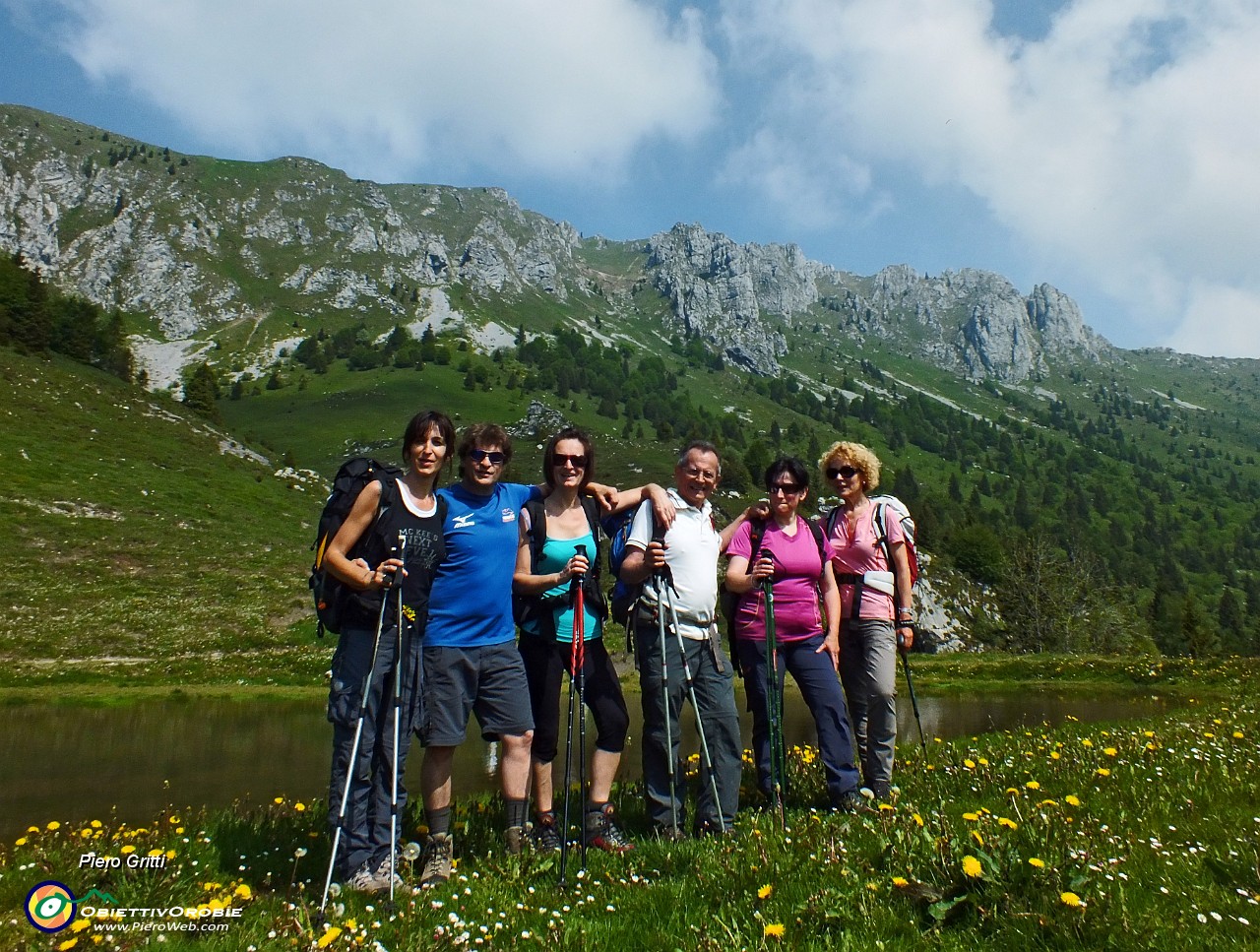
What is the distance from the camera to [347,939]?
350cm

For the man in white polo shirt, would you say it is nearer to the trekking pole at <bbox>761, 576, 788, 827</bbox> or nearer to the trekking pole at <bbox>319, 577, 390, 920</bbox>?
the trekking pole at <bbox>761, 576, 788, 827</bbox>

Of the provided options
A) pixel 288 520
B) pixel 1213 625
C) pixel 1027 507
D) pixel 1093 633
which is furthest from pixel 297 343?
pixel 1213 625

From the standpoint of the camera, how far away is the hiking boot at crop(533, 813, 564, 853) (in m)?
5.69

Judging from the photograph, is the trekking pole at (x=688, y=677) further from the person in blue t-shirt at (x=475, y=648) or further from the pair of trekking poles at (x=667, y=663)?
the person in blue t-shirt at (x=475, y=648)

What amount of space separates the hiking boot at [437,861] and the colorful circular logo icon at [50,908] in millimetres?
2047

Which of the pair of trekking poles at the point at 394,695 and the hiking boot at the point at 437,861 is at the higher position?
the pair of trekking poles at the point at 394,695

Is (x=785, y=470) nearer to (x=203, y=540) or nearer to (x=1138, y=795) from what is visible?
(x=1138, y=795)

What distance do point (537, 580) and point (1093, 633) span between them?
67.6 meters

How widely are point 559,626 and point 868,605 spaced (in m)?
3.15

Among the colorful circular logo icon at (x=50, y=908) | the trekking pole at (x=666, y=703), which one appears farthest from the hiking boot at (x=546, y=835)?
the colorful circular logo icon at (x=50, y=908)

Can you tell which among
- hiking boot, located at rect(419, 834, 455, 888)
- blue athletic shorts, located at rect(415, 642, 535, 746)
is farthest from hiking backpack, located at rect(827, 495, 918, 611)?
hiking boot, located at rect(419, 834, 455, 888)

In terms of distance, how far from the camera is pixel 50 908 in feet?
13.7

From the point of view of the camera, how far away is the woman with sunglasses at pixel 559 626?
6.11 meters

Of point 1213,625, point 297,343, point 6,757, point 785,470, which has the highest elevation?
point 297,343
